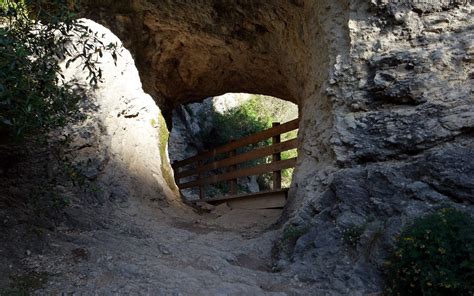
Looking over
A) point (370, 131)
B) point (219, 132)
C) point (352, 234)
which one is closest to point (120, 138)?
point (370, 131)

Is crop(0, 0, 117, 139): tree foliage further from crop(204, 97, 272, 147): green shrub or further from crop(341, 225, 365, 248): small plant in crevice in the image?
crop(204, 97, 272, 147): green shrub

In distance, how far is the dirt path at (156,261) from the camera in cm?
400

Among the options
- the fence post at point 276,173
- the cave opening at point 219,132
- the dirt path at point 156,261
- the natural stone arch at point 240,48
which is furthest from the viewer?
the cave opening at point 219,132

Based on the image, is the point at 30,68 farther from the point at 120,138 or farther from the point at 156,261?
the point at 120,138

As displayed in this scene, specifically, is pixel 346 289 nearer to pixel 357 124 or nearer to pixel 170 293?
pixel 170 293

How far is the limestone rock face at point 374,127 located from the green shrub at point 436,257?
389 mm

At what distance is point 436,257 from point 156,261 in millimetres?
2785

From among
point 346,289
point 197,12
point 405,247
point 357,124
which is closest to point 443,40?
point 357,124

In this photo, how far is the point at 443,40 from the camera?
5.20 m

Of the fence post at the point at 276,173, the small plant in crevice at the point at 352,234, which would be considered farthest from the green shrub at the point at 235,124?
the small plant in crevice at the point at 352,234

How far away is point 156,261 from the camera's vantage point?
4723 mm

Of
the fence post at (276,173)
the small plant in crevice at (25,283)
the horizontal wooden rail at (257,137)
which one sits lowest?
the small plant in crevice at (25,283)

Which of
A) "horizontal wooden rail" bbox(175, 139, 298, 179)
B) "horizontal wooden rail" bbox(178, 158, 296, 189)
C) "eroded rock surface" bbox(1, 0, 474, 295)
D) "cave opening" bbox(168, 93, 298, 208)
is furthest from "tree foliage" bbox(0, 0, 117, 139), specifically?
"cave opening" bbox(168, 93, 298, 208)

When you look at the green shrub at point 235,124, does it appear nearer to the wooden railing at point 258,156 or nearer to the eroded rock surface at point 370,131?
the wooden railing at point 258,156
